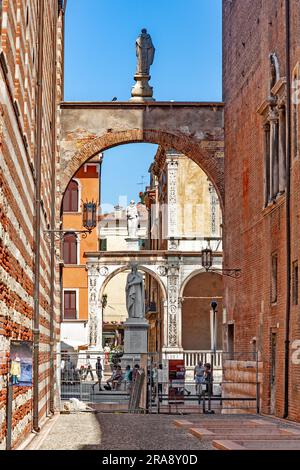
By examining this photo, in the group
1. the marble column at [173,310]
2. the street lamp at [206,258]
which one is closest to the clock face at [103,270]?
the marble column at [173,310]

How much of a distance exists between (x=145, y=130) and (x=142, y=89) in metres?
1.97

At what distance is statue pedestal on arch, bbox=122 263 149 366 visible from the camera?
3762cm

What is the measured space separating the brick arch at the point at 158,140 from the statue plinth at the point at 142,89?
1282 millimetres

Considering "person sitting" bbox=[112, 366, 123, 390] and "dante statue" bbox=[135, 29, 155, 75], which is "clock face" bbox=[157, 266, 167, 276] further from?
"dante statue" bbox=[135, 29, 155, 75]

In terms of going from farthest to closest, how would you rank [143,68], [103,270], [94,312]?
1. [103,270]
2. [94,312]
3. [143,68]

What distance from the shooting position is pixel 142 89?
31.2 meters

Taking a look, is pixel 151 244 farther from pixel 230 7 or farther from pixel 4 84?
pixel 4 84

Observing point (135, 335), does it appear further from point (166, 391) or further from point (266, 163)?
point (266, 163)

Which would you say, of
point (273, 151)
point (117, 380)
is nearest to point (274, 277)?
point (273, 151)

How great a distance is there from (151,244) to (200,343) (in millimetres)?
16324

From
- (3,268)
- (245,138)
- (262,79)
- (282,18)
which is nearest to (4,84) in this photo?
(3,268)

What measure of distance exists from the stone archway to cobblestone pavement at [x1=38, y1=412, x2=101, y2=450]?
27.4 feet

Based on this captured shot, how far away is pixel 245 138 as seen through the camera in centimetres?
2684
